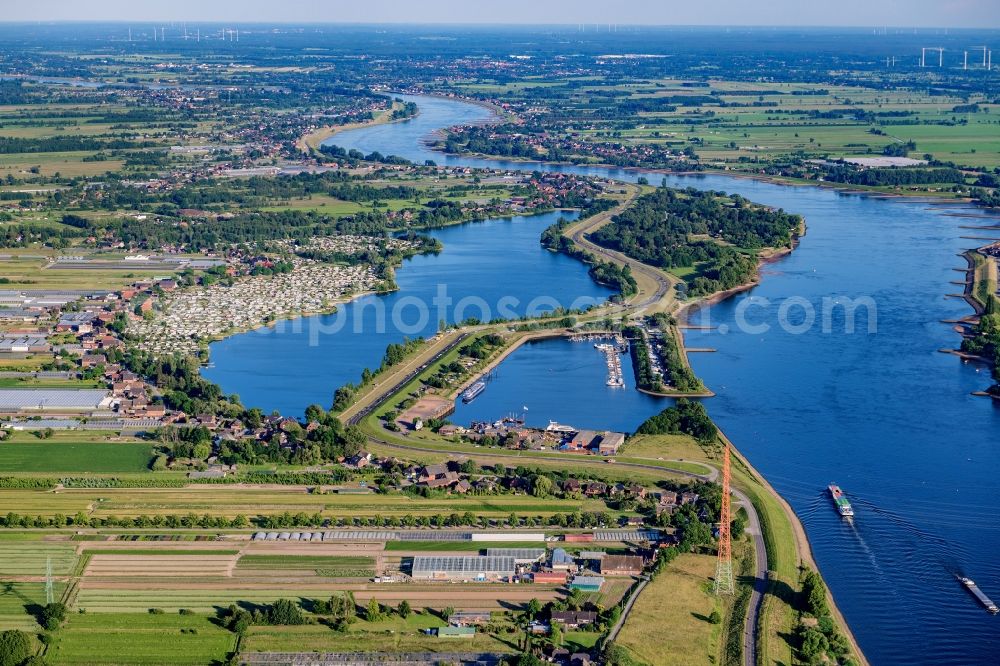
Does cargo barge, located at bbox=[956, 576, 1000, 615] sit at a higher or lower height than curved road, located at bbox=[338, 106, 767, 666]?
lower

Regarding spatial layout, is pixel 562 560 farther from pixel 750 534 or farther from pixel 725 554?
pixel 750 534

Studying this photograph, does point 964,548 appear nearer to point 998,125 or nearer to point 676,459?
point 676,459

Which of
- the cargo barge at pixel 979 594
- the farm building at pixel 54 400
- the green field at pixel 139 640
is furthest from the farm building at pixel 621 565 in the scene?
the farm building at pixel 54 400

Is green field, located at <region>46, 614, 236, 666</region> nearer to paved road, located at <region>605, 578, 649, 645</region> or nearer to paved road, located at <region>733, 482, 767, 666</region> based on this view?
paved road, located at <region>605, 578, 649, 645</region>

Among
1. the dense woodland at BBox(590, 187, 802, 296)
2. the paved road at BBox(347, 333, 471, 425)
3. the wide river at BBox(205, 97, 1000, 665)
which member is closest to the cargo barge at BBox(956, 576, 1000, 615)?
the wide river at BBox(205, 97, 1000, 665)

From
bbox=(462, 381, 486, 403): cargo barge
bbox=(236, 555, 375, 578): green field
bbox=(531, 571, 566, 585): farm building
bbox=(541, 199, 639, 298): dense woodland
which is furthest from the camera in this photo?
bbox=(541, 199, 639, 298): dense woodland

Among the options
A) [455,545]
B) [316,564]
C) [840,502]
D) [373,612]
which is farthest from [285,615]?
[840,502]
